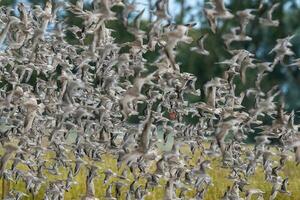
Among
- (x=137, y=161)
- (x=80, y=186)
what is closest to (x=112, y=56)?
(x=137, y=161)

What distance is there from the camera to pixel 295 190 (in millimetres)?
10359

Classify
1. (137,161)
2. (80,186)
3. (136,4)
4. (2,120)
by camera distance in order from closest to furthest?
(136,4) < (137,161) < (2,120) < (80,186)

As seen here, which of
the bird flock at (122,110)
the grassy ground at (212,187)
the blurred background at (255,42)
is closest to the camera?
the bird flock at (122,110)

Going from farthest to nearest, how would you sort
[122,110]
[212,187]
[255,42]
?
[255,42]
[212,187]
[122,110]

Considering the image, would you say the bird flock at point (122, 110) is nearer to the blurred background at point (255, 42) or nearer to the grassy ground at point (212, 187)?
the grassy ground at point (212, 187)

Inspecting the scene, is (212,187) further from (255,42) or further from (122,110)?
(255,42)

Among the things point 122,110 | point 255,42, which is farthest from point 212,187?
point 255,42

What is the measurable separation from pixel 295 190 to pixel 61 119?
15.3 ft

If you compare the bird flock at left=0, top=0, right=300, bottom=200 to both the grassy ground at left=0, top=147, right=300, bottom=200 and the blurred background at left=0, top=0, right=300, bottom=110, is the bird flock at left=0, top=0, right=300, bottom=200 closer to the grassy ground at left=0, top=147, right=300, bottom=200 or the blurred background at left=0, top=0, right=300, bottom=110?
the grassy ground at left=0, top=147, right=300, bottom=200

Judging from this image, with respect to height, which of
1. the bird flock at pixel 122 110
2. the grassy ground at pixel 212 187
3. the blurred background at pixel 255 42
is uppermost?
the blurred background at pixel 255 42

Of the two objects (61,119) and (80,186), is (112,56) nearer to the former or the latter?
(61,119)

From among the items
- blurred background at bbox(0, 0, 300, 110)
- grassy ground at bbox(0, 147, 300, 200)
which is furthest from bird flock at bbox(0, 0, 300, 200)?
blurred background at bbox(0, 0, 300, 110)

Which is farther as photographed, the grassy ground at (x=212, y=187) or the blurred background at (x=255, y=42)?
the blurred background at (x=255, y=42)

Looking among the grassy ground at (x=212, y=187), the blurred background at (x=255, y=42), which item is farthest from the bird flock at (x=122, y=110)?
the blurred background at (x=255, y=42)
